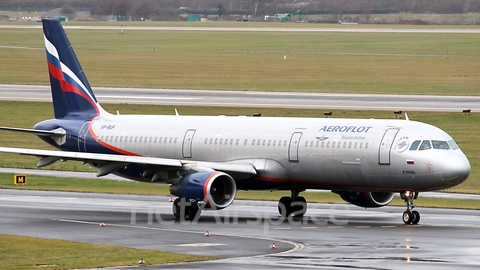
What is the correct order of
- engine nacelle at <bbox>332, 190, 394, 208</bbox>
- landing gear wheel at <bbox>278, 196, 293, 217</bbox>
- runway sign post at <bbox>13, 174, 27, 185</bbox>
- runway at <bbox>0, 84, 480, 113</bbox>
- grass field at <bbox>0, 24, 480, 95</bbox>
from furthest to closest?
grass field at <bbox>0, 24, 480, 95</bbox> → runway at <bbox>0, 84, 480, 113</bbox> → runway sign post at <bbox>13, 174, 27, 185</bbox> → landing gear wheel at <bbox>278, 196, 293, 217</bbox> → engine nacelle at <bbox>332, 190, 394, 208</bbox>

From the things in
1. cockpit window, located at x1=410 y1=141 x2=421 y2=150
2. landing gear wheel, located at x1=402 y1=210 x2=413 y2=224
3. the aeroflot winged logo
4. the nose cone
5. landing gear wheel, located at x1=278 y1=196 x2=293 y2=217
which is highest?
the aeroflot winged logo

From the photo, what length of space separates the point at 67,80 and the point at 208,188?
13.2 m

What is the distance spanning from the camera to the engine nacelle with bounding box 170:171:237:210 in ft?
132

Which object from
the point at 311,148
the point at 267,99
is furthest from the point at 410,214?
the point at 267,99

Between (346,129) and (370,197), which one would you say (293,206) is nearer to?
(370,197)

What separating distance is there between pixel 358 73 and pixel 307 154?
8369 cm

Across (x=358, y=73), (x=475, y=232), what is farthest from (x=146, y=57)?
(x=475, y=232)

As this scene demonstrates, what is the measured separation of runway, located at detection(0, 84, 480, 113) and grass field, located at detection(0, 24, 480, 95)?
6.45m

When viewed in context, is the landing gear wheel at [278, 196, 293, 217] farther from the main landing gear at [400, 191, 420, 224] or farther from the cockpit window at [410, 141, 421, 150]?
the cockpit window at [410, 141, 421, 150]

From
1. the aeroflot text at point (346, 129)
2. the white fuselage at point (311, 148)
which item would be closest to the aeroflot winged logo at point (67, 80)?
the white fuselage at point (311, 148)

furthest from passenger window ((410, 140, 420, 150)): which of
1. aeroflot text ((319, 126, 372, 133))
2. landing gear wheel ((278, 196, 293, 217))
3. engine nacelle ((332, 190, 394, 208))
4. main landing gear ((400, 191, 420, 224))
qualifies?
landing gear wheel ((278, 196, 293, 217))

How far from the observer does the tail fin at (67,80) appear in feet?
165

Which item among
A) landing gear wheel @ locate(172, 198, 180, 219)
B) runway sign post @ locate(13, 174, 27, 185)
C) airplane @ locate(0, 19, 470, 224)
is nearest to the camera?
airplane @ locate(0, 19, 470, 224)

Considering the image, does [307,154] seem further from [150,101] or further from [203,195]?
[150,101]
